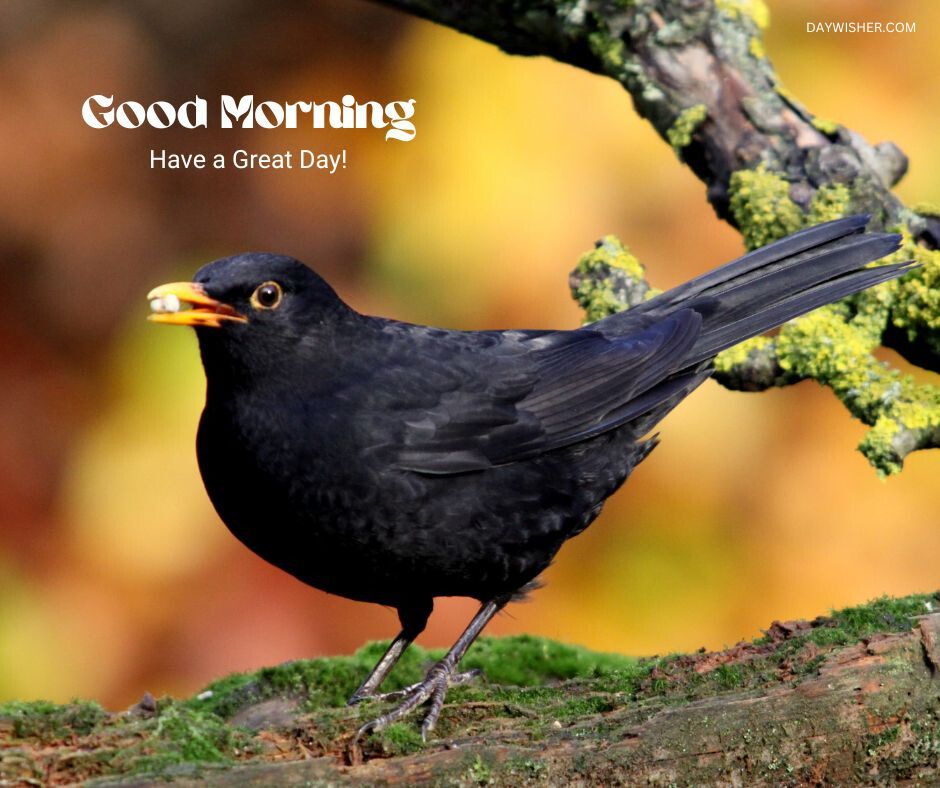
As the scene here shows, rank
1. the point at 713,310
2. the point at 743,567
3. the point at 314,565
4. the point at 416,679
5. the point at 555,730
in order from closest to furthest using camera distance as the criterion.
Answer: the point at 555,730, the point at 314,565, the point at 713,310, the point at 416,679, the point at 743,567

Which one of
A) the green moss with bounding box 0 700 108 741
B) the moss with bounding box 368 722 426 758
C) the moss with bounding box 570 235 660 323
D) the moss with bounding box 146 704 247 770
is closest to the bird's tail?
the moss with bounding box 570 235 660 323

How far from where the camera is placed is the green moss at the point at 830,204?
15.0 ft

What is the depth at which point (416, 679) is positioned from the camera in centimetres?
468

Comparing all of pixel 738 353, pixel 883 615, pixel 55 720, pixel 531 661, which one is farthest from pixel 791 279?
pixel 55 720

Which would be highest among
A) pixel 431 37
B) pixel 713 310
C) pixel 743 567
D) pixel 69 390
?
pixel 431 37

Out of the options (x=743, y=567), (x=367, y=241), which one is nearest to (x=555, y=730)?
(x=743, y=567)

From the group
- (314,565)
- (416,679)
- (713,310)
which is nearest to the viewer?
(314,565)

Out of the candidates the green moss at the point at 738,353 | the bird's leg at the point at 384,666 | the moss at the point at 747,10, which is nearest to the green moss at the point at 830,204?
the green moss at the point at 738,353

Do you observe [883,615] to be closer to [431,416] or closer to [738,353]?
[738,353]

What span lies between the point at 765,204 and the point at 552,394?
3.71ft

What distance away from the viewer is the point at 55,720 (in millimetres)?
3246

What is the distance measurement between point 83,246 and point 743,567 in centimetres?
343

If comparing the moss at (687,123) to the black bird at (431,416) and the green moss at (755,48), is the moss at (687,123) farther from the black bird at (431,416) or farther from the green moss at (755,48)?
the black bird at (431,416)

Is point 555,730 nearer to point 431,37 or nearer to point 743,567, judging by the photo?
point 743,567
